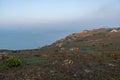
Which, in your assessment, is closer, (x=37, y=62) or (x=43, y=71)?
(x=43, y=71)

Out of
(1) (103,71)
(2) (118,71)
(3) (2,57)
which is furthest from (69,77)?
(3) (2,57)

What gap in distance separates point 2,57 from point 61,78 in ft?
27.5

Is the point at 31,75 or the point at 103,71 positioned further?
the point at 103,71

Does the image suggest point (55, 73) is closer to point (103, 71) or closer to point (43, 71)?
point (43, 71)

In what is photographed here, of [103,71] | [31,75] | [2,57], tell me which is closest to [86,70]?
[103,71]

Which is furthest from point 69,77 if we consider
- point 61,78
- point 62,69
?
point 62,69

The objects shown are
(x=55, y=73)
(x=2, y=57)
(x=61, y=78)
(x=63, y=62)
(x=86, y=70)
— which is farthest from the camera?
(x=2, y=57)

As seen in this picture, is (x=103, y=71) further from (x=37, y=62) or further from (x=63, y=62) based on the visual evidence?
(x=37, y=62)

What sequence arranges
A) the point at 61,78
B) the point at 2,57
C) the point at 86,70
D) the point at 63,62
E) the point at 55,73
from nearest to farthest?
the point at 61,78 → the point at 55,73 → the point at 86,70 → the point at 63,62 → the point at 2,57

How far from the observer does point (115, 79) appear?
15695 mm

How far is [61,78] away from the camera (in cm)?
1541

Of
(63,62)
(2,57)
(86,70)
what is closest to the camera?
(86,70)

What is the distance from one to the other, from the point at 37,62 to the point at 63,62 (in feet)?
6.87

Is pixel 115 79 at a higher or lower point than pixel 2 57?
lower
